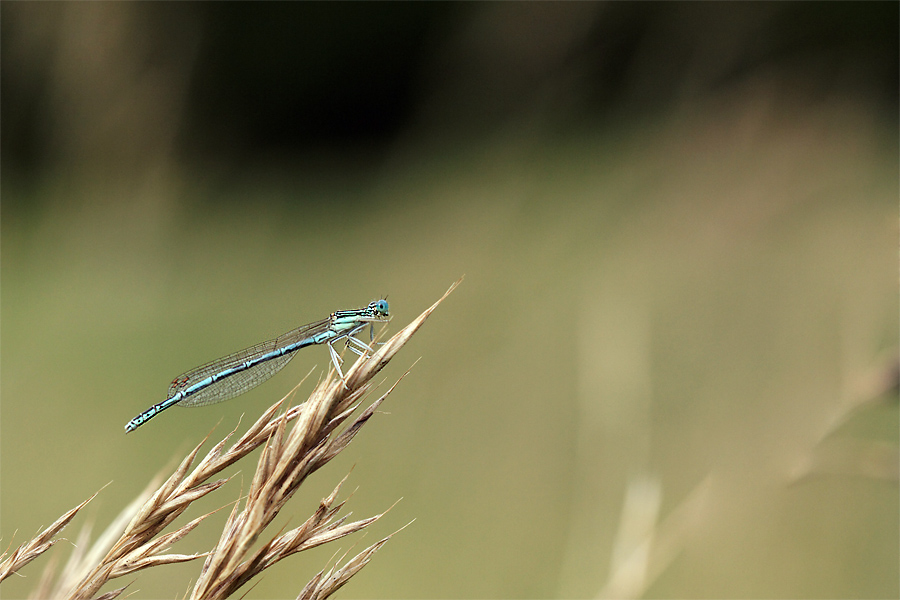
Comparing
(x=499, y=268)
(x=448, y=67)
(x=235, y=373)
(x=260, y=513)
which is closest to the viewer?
(x=260, y=513)

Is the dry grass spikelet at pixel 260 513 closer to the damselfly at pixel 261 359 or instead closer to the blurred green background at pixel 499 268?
the blurred green background at pixel 499 268

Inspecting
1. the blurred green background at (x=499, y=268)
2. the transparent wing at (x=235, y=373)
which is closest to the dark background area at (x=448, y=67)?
the blurred green background at (x=499, y=268)

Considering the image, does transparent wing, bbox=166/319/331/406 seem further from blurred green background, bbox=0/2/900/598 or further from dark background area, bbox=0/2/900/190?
dark background area, bbox=0/2/900/190

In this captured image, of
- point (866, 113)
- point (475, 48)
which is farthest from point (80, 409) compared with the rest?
point (866, 113)

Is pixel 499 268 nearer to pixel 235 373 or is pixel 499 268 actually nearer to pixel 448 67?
pixel 448 67

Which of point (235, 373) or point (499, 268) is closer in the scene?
point (235, 373)

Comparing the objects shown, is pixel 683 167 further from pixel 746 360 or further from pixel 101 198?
pixel 101 198

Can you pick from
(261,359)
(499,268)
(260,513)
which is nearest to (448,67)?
(499,268)

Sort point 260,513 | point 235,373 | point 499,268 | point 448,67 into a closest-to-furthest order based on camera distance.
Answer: point 260,513 < point 235,373 < point 499,268 < point 448,67
